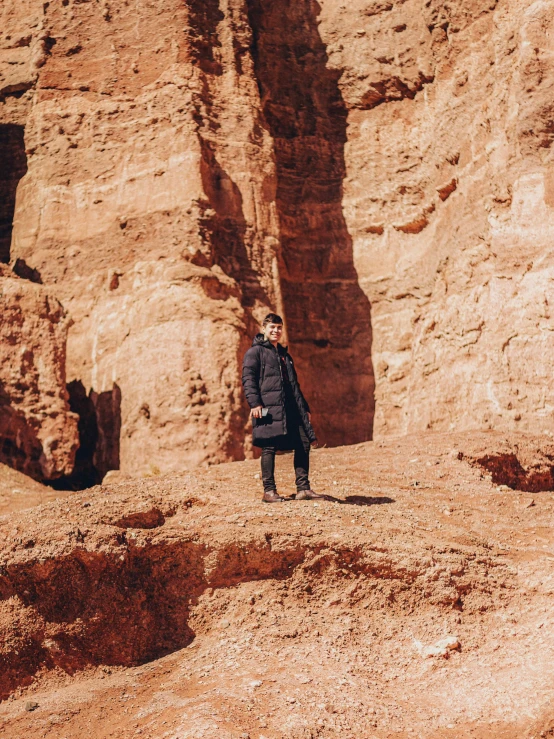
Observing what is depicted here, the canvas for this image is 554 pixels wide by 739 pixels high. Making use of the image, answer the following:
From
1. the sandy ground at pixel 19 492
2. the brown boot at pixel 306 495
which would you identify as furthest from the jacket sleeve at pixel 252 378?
the sandy ground at pixel 19 492

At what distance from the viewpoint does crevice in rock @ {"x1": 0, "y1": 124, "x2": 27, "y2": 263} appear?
1812 cm

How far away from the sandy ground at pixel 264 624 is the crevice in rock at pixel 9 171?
467 inches

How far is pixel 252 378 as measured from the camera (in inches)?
309

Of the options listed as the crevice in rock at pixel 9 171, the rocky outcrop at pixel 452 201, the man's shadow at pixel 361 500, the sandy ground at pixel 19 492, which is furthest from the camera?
the crevice in rock at pixel 9 171

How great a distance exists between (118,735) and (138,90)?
1313cm

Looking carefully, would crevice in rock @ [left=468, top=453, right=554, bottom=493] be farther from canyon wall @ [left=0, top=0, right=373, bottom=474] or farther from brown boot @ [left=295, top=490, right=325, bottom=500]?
canyon wall @ [left=0, top=0, right=373, bottom=474]

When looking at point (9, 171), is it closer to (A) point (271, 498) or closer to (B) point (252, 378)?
(B) point (252, 378)

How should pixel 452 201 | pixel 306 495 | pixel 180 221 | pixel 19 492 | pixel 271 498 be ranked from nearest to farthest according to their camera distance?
1. pixel 271 498
2. pixel 306 495
3. pixel 19 492
4. pixel 180 221
5. pixel 452 201

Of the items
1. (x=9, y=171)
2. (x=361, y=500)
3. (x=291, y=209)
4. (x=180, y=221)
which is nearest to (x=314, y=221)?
(x=291, y=209)

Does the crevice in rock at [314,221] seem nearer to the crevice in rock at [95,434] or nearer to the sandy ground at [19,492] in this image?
the crevice in rock at [95,434]

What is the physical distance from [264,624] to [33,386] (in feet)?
26.0

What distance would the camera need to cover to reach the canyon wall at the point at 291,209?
523 inches

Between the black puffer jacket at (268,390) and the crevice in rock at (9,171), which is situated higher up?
the crevice in rock at (9,171)

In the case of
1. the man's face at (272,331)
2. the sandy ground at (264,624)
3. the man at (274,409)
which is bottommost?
the sandy ground at (264,624)
